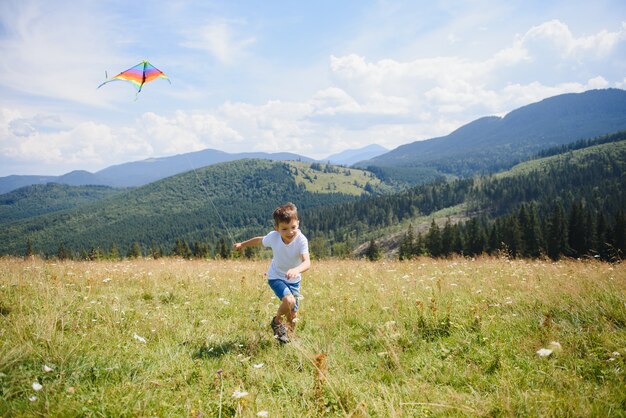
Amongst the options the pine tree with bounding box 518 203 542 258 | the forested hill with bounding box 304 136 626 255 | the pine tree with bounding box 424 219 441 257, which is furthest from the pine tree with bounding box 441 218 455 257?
the forested hill with bounding box 304 136 626 255

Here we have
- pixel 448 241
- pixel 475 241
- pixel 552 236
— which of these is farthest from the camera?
pixel 448 241

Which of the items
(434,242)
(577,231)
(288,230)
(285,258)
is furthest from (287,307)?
(434,242)

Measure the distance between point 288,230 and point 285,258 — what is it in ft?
1.63

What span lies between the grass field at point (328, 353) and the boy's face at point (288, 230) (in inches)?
38.8

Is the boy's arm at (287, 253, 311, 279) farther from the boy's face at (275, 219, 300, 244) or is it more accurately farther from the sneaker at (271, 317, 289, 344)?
the sneaker at (271, 317, 289, 344)

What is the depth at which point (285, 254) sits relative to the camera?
17.8ft

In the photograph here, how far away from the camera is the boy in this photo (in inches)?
199

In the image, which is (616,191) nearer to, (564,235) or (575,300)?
(564,235)

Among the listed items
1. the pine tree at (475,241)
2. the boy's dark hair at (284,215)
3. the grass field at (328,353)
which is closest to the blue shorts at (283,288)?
the grass field at (328,353)

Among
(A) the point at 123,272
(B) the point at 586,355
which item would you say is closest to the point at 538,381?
(B) the point at 586,355

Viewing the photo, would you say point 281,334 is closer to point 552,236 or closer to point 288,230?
point 288,230

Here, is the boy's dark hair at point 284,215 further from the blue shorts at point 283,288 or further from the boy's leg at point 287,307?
the boy's leg at point 287,307

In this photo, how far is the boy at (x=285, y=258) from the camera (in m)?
5.06

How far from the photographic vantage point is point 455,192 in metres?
198
